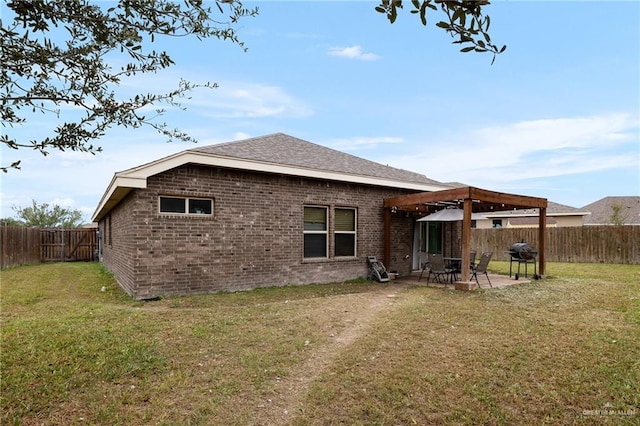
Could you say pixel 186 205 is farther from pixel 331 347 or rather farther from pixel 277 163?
pixel 331 347

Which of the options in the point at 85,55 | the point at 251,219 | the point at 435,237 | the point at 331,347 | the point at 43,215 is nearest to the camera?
the point at 85,55

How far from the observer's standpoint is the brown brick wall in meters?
8.12

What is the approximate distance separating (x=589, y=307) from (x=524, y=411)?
18.1 ft

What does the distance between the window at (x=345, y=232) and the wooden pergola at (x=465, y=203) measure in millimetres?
1179

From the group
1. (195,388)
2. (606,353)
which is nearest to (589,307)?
(606,353)

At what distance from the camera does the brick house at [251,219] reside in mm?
8148

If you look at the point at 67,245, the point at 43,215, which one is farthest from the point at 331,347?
the point at 43,215

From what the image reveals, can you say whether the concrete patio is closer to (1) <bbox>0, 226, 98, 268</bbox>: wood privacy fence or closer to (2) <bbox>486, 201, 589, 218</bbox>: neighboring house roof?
(2) <bbox>486, 201, 589, 218</bbox>: neighboring house roof

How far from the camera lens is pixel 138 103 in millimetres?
3131

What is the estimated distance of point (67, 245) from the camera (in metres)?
20.5

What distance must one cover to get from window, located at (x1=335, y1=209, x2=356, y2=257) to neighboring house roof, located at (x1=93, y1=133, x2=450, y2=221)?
42.6 inches

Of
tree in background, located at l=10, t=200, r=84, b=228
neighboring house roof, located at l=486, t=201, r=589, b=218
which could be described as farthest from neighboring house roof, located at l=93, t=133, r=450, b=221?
tree in background, located at l=10, t=200, r=84, b=228

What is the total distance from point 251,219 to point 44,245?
1653 cm

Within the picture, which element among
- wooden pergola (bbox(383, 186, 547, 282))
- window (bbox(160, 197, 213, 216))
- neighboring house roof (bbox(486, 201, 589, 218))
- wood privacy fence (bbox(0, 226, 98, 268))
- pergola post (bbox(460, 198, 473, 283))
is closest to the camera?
window (bbox(160, 197, 213, 216))
